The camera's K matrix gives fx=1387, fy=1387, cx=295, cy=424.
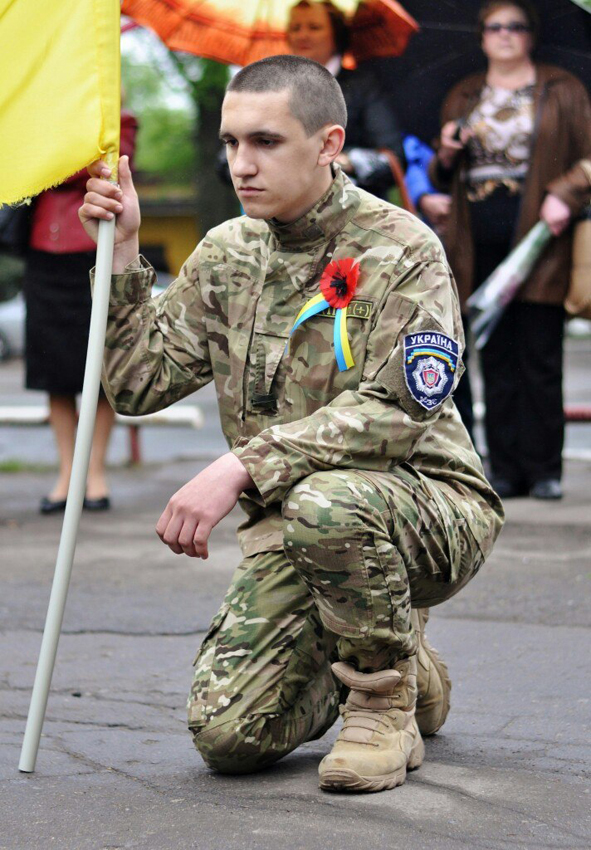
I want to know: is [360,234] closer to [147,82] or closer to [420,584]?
[420,584]

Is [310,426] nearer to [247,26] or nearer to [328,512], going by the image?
[328,512]

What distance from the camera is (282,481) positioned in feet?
9.41

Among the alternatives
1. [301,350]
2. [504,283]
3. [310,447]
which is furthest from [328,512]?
[504,283]

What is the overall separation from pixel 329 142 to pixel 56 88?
24.5 inches

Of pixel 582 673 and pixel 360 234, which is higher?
pixel 360 234

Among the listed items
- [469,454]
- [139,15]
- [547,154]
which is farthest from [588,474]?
[469,454]

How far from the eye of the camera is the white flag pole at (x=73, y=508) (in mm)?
2926

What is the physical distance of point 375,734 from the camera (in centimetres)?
295

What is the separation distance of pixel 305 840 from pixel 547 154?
428cm

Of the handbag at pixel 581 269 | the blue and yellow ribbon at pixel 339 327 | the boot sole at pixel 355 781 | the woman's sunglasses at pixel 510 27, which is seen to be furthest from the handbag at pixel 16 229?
the boot sole at pixel 355 781

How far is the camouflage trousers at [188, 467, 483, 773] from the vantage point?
9.25 feet

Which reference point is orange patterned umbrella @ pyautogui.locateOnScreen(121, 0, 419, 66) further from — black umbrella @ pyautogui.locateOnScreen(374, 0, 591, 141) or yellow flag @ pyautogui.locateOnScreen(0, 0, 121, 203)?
yellow flag @ pyautogui.locateOnScreen(0, 0, 121, 203)

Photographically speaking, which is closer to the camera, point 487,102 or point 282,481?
point 282,481

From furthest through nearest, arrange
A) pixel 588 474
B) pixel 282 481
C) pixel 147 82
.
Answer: pixel 147 82
pixel 588 474
pixel 282 481
